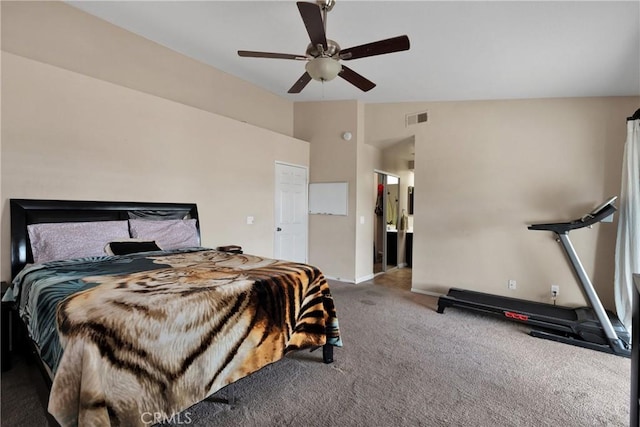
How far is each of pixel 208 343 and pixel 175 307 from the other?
0.30 meters

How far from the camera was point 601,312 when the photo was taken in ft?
9.08

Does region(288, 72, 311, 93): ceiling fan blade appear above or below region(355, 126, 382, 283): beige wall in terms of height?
above

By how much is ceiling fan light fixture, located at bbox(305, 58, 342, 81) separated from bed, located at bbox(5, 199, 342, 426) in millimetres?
1575

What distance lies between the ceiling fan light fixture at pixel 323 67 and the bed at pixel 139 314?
1.57 m

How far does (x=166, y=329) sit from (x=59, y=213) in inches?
83.8

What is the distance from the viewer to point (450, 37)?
2.83 m

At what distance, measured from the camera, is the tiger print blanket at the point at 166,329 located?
1239 millimetres

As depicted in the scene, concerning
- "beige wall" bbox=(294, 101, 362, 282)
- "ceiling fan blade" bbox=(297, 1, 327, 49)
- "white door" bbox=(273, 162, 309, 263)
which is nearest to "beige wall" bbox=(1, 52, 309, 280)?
"white door" bbox=(273, 162, 309, 263)

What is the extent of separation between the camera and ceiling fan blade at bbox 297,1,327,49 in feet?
5.92

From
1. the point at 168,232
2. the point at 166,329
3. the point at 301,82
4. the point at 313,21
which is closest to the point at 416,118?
the point at 301,82

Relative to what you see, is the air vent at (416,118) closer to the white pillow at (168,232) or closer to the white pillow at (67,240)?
the white pillow at (168,232)

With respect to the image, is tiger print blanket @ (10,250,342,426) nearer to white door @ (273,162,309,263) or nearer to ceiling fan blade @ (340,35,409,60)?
ceiling fan blade @ (340,35,409,60)

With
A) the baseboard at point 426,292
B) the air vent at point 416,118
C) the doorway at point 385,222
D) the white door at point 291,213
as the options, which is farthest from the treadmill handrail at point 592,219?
the white door at point 291,213

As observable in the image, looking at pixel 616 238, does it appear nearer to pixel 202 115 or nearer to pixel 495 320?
pixel 495 320
